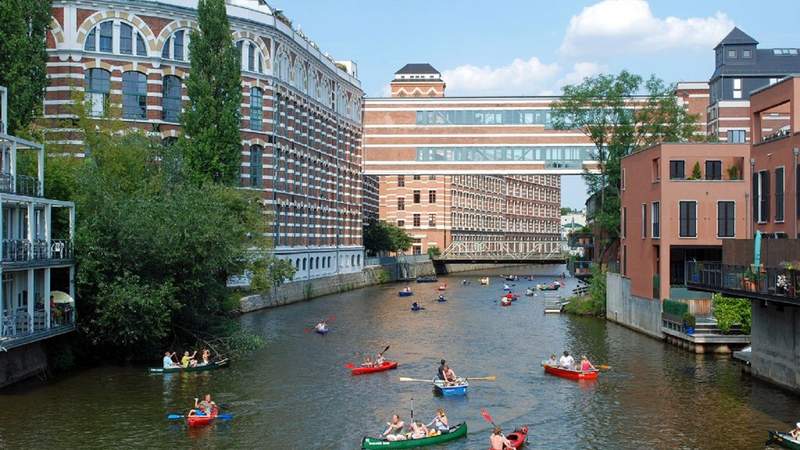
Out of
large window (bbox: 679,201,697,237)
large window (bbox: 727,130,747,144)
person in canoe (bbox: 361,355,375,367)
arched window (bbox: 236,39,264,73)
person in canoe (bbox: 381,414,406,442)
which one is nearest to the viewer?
person in canoe (bbox: 381,414,406,442)

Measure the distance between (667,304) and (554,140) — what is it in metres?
51.6

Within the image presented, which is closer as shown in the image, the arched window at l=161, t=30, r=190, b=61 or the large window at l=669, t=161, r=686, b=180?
the large window at l=669, t=161, r=686, b=180

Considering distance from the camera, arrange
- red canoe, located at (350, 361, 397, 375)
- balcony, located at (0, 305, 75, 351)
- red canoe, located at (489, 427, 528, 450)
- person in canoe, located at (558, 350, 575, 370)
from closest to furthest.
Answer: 1. red canoe, located at (489, 427, 528, 450)
2. balcony, located at (0, 305, 75, 351)
3. person in canoe, located at (558, 350, 575, 370)
4. red canoe, located at (350, 361, 397, 375)

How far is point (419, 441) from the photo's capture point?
31719 mm

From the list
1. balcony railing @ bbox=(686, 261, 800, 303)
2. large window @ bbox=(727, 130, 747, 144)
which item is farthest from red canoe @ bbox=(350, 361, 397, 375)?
large window @ bbox=(727, 130, 747, 144)

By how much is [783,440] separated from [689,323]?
22.1 m

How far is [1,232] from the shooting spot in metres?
35.9

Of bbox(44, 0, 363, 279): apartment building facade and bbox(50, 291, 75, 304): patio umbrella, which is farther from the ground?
bbox(44, 0, 363, 279): apartment building facade

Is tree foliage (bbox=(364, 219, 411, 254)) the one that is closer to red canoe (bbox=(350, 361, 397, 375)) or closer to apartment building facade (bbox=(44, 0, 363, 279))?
apartment building facade (bbox=(44, 0, 363, 279))

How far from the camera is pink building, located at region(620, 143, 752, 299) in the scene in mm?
55625

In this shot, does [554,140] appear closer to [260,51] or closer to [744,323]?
[260,51]

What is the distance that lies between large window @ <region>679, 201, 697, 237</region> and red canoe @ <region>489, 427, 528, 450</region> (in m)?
28.4

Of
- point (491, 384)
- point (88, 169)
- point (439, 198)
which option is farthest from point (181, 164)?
point (439, 198)

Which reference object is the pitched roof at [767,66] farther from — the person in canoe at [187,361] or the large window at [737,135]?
the person in canoe at [187,361]
